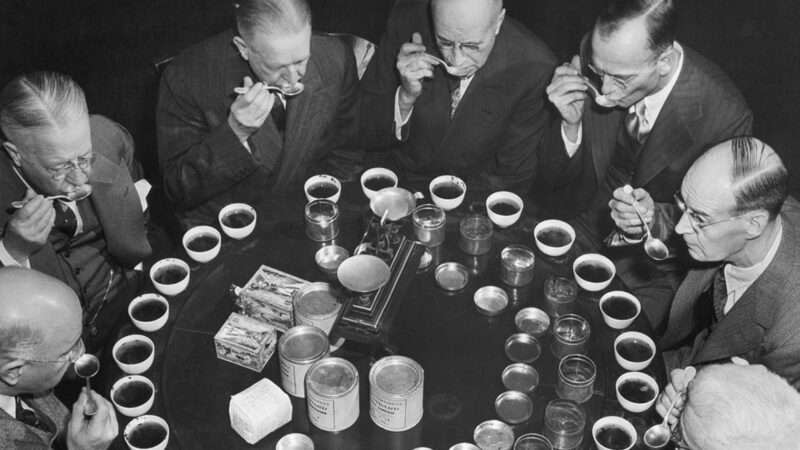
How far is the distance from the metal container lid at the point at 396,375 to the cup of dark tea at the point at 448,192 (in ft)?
3.26

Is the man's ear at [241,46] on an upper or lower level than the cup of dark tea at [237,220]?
upper

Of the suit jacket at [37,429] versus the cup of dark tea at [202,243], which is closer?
the suit jacket at [37,429]

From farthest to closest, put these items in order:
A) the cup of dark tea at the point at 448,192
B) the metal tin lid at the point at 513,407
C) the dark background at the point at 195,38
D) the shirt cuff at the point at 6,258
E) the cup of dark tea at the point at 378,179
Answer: the dark background at the point at 195,38, the cup of dark tea at the point at 378,179, the cup of dark tea at the point at 448,192, the shirt cuff at the point at 6,258, the metal tin lid at the point at 513,407

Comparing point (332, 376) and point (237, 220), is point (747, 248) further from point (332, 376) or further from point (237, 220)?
point (237, 220)

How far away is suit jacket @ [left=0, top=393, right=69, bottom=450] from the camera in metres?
2.60

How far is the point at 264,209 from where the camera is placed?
382cm

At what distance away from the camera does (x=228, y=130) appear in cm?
376

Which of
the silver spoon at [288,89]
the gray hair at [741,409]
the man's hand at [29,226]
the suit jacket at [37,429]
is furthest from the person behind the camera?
the silver spoon at [288,89]

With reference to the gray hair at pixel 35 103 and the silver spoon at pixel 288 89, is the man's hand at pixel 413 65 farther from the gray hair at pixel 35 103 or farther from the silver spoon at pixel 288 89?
the gray hair at pixel 35 103

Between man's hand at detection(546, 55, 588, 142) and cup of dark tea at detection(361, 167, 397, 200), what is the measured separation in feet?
2.77

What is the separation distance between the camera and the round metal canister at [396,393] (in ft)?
8.84

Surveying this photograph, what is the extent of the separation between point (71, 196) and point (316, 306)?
50.7 inches

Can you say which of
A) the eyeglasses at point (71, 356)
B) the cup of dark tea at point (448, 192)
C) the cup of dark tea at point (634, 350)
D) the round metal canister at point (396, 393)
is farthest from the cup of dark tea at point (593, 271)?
the eyeglasses at point (71, 356)

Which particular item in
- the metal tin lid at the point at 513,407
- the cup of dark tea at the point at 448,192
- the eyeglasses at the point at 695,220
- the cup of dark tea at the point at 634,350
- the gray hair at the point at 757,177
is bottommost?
the metal tin lid at the point at 513,407
